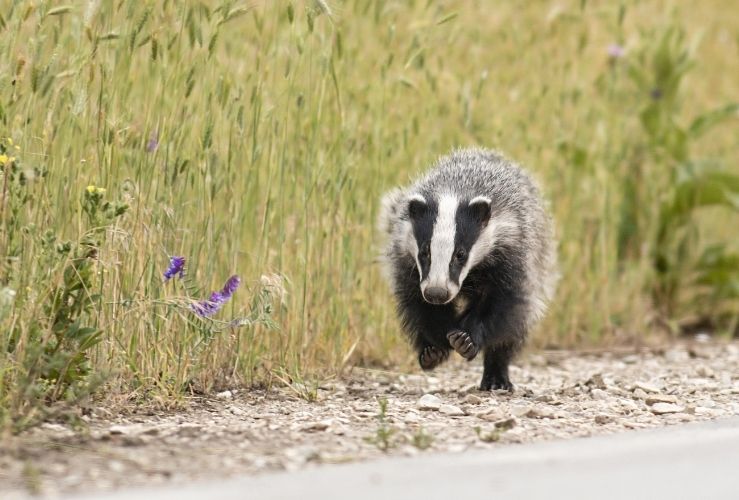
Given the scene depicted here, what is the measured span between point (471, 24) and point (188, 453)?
4.58 metres

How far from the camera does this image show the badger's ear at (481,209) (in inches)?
249

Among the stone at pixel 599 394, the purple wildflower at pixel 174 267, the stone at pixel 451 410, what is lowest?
the stone at pixel 451 410

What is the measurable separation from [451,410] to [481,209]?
1.27 meters

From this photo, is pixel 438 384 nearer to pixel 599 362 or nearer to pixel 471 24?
pixel 599 362

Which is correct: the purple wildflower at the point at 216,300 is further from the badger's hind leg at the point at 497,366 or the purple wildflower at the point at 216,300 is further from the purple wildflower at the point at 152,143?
the badger's hind leg at the point at 497,366

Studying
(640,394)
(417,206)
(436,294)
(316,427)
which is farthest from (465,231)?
(316,427)

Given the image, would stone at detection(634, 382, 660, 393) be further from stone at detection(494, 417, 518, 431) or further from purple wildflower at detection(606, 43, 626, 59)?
purple wildflower at detection(606, 43, 626, 59)

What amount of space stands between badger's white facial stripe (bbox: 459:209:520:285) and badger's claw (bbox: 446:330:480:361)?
283 millimetres

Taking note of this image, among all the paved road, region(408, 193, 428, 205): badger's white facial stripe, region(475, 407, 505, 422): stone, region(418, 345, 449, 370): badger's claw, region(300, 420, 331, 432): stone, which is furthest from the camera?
region(418, 345, 449, 370): badger's claw

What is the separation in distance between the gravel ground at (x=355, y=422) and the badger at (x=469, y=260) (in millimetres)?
258

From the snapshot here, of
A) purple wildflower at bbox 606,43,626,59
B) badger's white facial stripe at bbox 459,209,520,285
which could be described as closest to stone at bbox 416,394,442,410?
badger's white facial stripe at bbox 459,209,520,285

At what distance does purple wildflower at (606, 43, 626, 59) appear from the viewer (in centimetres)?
867

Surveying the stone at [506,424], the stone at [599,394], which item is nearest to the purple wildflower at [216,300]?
the stone at [506,424]

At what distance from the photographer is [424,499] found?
3500mm
